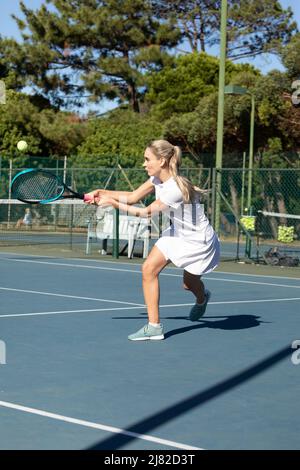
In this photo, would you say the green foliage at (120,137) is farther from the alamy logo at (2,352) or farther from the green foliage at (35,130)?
the alamy logo at (2,352)

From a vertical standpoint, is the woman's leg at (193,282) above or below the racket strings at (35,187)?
below

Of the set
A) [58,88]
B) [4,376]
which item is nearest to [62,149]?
[58,88]

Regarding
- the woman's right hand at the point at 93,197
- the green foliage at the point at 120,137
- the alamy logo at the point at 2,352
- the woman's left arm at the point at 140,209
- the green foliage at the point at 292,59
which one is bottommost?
the alamy logo at the point at 2,352

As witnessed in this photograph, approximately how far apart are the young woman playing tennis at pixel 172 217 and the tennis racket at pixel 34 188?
0.52 meters

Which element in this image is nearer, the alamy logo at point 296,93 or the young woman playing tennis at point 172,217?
the young woman playing tennis at point 172,217

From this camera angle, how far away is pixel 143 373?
702 cm

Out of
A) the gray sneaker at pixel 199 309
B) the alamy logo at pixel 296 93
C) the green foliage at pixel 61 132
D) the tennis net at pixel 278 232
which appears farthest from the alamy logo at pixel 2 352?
the green foliage at pixel 61 132

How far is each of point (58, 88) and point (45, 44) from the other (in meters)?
2.26

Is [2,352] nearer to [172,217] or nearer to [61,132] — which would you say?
[172,217]

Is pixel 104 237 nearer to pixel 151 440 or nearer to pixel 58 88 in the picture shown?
pixel 151 440

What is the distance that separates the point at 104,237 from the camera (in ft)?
66.2

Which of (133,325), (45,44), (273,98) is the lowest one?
(133,325)

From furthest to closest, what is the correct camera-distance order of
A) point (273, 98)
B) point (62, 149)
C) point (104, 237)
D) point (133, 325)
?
1. point (62, 149)
2. point (273, 98)
3. point (104, 237)
4. point (133, 325)

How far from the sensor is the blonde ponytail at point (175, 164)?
27.0 ft
